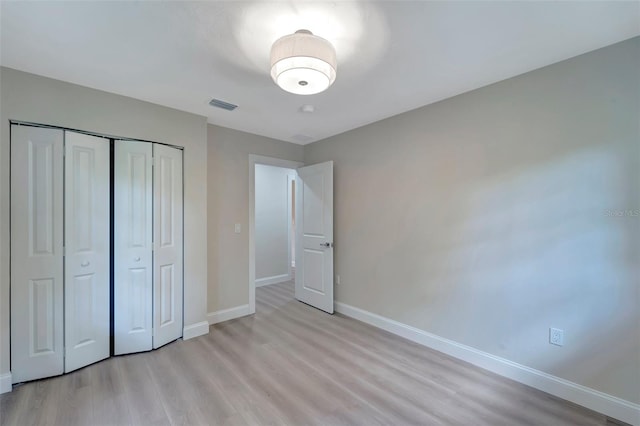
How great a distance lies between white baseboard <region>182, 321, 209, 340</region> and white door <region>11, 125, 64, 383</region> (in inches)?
38.7

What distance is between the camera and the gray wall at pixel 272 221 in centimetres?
547

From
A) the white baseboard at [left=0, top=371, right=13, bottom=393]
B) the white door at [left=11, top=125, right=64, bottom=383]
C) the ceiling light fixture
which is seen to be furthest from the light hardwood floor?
the ceiling light fixture

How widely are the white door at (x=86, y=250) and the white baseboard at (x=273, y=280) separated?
2.92 metres

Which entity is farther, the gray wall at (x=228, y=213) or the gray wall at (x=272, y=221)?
the gray wall at (x=272, y=221)

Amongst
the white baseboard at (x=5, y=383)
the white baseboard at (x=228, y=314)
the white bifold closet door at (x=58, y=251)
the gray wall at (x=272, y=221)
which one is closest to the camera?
the white baseboard at (x=5, y=383)

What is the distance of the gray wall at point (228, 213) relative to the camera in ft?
11.3

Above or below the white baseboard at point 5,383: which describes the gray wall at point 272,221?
above

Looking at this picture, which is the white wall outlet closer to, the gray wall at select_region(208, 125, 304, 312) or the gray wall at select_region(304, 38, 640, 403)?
the gray wall at select_region(304, 38, 640, 403)

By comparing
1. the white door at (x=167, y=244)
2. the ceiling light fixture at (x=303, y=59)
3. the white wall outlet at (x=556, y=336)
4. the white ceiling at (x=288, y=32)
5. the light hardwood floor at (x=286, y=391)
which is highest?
the white ceiling at (x=288, y=32)

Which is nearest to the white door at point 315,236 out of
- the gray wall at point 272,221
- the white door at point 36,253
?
the gray wall at point 272,221

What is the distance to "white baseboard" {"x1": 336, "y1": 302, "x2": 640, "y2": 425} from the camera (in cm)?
180

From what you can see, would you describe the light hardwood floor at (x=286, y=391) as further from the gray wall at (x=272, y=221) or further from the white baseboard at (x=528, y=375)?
the gray wall at (x=272, y=221)

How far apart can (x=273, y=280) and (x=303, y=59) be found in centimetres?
467

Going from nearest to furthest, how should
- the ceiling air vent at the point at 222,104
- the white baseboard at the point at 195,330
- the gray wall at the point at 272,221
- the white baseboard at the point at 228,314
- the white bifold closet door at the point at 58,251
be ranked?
the white bifold closet door at the point at 58,251 → the ceiling air vent at the point at 222,104 → the white baseboard at the point at 195,330 → the white baseboard at the point at 228,314 → the gray wall at the point at 272,221
